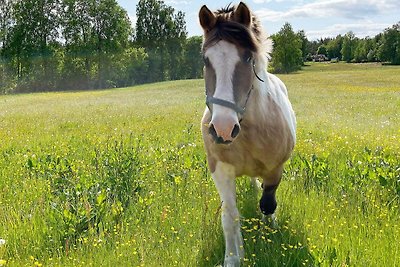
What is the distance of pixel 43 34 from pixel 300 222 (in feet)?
219

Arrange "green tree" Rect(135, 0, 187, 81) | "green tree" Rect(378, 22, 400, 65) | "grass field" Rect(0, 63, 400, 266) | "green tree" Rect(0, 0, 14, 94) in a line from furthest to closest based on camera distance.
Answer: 1. "green tree" Rect(378, 22, 400, 65)
2. "green tree" Rect(135, 0, 187, 81)
3. "green tree" Rect(0, 0, 14, 94)
4. "grass field" Rect(0, 63, 400, 266)

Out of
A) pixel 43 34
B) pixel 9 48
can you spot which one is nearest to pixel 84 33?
pixel 43 34

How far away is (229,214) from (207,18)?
6.50 feet

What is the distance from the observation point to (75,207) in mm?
4801

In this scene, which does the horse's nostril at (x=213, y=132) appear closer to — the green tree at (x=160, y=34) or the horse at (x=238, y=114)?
the horse at (x=238, y=114)

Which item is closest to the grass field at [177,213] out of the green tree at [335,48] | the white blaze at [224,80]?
the white blaze at [224,80]

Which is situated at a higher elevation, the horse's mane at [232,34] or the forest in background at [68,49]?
the forest in background at [68,49]

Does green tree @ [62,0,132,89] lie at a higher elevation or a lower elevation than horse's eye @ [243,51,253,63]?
higher

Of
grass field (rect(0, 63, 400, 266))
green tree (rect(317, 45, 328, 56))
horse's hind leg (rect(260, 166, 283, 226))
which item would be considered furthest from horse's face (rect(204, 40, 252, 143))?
green tree (rect(317, 45, 328, 56))

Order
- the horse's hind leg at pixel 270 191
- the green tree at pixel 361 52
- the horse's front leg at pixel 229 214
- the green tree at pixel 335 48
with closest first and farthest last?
the horse's front leg at pixel 229 214 < the horse's hind leg at pixel 270 191 < the green tree at pixel 361 52 < the green tree at pixel 335 48

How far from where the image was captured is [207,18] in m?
4.01

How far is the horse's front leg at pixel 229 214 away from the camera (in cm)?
413

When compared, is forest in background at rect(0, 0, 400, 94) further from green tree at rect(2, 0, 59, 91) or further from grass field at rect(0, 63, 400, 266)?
grass field at rect(0, 63, 400, 266)

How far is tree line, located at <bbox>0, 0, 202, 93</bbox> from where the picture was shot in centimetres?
6206
